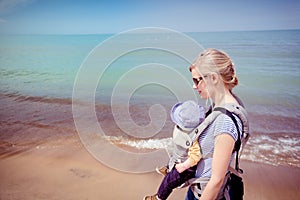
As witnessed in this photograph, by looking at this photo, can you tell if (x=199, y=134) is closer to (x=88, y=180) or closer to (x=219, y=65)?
(x=219, y=65)

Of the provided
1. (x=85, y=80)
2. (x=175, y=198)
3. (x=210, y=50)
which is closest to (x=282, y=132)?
(x=175, y=198)

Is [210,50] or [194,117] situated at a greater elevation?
[210,50]

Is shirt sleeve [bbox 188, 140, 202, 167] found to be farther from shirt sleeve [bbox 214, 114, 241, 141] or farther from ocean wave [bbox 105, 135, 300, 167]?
ocean wave [bbox 105, 135, 300, 167]

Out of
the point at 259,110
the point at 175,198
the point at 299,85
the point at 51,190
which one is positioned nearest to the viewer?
the point at 175,198

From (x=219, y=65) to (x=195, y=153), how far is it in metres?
0.38

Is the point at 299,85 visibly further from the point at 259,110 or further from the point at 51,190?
the point at 51,190

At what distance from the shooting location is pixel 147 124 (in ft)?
16.4

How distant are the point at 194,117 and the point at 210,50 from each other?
290 millimetres

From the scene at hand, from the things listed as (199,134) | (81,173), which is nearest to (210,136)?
(199,134)

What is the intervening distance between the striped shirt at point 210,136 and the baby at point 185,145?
25 mm

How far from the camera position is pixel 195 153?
44.9 inches

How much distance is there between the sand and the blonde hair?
1.76 meters

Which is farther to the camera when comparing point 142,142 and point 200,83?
point 142,142

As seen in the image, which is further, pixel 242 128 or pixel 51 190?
pixel 51 190
